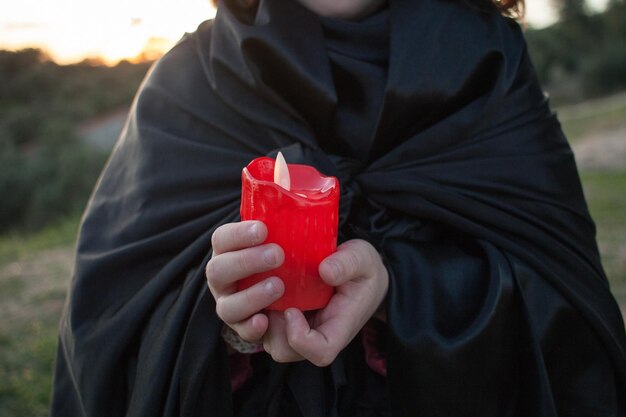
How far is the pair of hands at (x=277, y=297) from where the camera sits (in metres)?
1.16

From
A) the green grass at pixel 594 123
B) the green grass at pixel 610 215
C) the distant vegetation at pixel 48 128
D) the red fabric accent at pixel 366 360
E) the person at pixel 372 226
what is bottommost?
the distant vegetation at pixel 48 128

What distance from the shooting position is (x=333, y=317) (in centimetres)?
131

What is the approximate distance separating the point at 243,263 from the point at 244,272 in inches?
1.0

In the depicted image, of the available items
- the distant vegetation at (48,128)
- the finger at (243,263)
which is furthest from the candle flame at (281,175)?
the distant vegetation at (48,128)

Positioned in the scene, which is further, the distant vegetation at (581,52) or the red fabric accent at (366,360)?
the distant vegetation at (581,52)

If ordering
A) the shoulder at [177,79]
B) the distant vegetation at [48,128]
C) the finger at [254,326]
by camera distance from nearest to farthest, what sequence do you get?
the finger at [254,326]
the shoulder at [177,79]
the distant vegetation at [48,128]

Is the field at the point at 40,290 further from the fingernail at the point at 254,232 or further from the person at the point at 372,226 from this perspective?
the fingernail at the point at 254,232

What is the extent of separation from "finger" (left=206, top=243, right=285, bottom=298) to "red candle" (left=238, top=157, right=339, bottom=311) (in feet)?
0.12

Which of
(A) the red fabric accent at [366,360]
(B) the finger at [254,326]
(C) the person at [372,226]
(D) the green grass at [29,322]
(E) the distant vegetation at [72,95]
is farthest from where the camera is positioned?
(E) the distant vegetation at [72,95]

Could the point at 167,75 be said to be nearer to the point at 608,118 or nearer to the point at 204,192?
the point at 204,192

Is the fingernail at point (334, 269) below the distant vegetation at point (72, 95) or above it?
above

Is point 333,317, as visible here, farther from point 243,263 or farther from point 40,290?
point 40,290

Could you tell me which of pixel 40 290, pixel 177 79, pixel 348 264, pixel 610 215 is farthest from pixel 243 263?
pixel 610 215

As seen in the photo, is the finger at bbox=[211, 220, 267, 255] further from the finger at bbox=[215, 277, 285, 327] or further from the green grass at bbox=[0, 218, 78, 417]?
the green grass at bbox=[0, 218, 78, 417]
